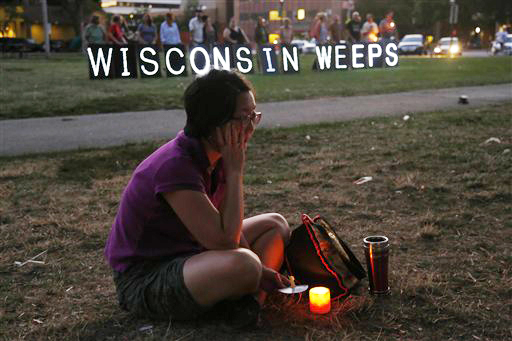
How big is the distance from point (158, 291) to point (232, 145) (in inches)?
28.4

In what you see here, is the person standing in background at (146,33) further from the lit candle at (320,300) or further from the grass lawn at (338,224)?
the lit candle at (320,300)

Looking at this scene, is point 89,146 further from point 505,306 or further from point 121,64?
point 505,306

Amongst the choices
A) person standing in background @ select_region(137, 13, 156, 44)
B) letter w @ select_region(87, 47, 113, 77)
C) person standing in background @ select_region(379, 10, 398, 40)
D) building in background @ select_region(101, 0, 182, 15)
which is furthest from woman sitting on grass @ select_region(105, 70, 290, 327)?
building in background @ select_region(101, 0, 182, 15)

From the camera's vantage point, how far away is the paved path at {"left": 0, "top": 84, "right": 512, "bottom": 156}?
7.24 meters

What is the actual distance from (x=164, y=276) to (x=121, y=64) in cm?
311

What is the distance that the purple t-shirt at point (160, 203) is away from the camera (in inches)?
93.1

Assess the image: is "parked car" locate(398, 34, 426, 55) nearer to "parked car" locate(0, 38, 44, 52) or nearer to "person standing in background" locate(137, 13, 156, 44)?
"parked car" locate(0, 38, 44, 52)

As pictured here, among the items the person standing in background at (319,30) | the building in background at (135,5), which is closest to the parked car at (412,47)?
the person standing in background at (319,30)

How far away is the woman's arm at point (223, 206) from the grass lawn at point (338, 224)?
0.49 m

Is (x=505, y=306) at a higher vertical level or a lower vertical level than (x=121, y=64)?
lower

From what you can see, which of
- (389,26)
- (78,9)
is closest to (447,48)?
(389,26)

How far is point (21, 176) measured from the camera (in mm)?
5645

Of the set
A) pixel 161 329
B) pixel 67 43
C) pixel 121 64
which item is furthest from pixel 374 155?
pixel 67 43

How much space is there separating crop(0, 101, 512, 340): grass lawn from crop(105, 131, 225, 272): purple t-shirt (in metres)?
0.36
